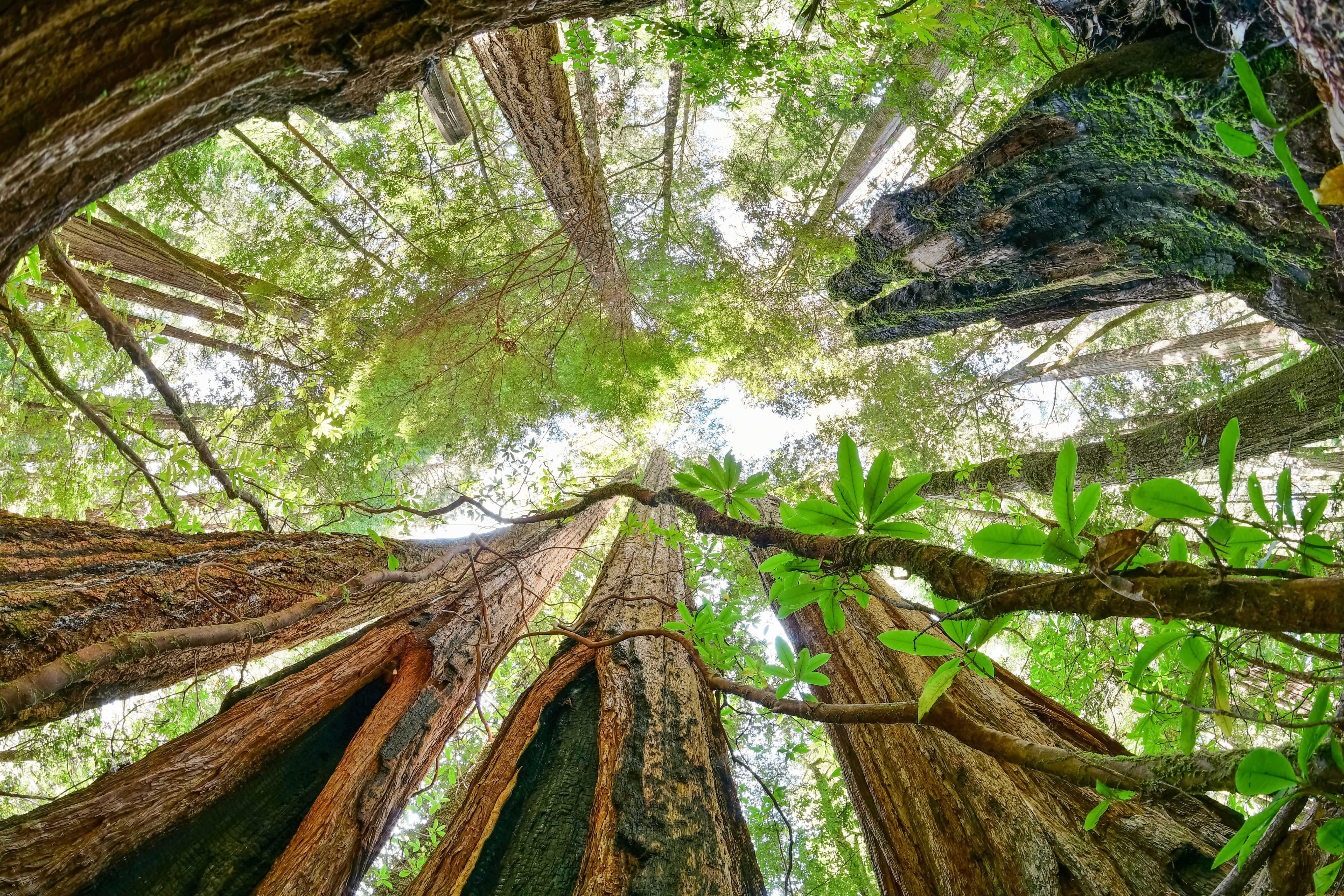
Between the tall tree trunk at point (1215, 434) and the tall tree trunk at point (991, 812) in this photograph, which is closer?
the tall tree trunk at point (991, 812)

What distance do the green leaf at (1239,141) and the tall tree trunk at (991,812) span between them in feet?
2.92

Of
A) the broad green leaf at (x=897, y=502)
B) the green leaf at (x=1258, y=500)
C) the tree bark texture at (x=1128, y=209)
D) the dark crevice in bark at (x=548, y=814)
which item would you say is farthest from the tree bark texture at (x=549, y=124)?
the green leaf at (x=1258, y=500)

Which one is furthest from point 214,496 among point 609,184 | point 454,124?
point 609,184

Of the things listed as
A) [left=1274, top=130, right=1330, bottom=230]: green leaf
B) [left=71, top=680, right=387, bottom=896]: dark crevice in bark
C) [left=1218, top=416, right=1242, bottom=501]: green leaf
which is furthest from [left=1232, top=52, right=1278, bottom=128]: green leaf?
[left=71, top=680, right=387, bottom=896]: dark crevice in bark

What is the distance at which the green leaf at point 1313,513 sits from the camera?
3.01ft

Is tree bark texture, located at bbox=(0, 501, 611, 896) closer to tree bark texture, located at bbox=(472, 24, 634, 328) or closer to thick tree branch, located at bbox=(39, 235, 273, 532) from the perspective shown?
thick tree branch, located at bbox=(39, 235, 273, 532)

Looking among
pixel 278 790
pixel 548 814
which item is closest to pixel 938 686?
pixel 548 814

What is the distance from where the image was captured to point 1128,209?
85.7 inches

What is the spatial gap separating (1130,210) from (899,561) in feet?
6.36

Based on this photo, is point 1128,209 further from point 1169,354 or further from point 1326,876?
point 1169,354

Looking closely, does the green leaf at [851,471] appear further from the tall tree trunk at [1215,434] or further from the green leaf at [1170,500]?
the tall tree trunk at [1215,434]

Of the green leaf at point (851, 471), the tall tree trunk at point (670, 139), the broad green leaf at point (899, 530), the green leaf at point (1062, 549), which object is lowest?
the green leaf at point (1062, 549)

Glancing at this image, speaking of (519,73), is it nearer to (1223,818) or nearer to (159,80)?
(159,80)

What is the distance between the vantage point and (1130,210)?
2174 millimetres
